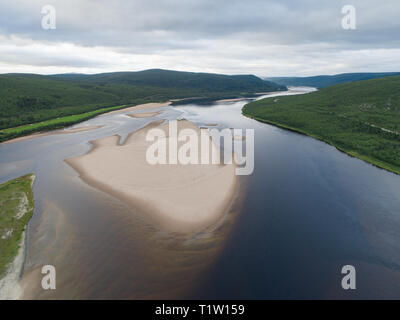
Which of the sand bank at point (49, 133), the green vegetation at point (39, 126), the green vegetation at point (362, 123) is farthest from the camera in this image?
the green vegetation at point (39, 126)

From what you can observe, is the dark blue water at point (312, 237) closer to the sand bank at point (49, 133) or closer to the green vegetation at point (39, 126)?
the sand bank at point (49, 133)

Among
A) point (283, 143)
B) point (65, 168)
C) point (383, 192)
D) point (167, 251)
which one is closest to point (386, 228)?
point (383, 192)

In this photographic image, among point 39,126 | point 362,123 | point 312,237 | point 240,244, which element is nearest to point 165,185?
point 240,244

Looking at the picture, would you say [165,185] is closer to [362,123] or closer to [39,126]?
[362,123]

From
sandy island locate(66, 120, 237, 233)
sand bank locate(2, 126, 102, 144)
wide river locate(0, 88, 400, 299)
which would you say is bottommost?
wide river locate(0, 88, 400, 299)

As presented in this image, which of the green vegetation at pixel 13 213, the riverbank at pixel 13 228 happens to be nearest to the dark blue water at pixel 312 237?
the riverbank at pixel 13 228

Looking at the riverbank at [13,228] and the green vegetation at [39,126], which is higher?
the green vegetation at [39,126]

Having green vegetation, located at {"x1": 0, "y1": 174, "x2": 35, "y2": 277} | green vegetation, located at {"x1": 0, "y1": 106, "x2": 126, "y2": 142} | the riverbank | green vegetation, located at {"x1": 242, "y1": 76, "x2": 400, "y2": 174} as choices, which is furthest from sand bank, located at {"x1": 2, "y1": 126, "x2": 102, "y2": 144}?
green vegetation, located at {"x1": 242, "y1": 76, "x2": 400, "y2": 174}

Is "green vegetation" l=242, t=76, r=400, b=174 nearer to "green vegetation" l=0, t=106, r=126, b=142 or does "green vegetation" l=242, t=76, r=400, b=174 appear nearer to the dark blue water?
the dark blue water
